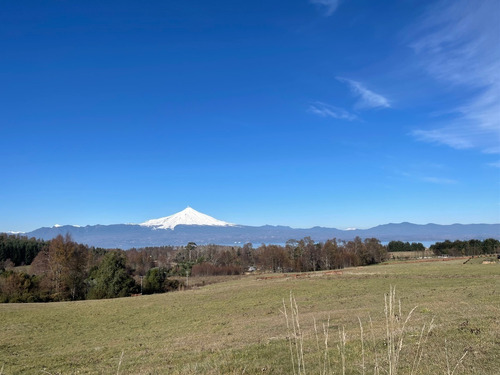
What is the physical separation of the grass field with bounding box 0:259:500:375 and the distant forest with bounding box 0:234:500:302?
2137cm

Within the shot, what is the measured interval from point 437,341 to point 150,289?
65.3m

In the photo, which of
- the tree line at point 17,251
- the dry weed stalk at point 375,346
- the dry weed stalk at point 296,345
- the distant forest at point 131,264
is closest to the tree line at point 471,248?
the distant forest at point 131,264

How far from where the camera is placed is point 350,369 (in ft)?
25.9

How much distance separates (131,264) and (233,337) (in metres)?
124

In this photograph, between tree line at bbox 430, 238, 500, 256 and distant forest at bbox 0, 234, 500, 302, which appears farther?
tree line at bbox 430, 238, 500, 256

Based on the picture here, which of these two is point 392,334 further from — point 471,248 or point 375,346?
point 471,248

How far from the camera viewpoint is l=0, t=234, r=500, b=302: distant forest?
5922 cm

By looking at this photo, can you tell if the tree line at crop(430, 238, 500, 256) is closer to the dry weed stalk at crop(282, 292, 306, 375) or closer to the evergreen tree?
the evergreen tree

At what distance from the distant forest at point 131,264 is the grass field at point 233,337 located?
21.4 metres

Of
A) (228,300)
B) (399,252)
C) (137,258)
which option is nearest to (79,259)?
(228,300)

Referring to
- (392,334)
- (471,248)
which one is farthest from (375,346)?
(471,248)

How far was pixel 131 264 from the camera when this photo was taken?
129m

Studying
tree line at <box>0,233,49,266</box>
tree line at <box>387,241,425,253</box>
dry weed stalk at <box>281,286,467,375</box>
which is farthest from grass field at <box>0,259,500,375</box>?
tree line at <box>387,241,425,253</box>

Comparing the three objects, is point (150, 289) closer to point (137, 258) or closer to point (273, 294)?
point (273, 294)
